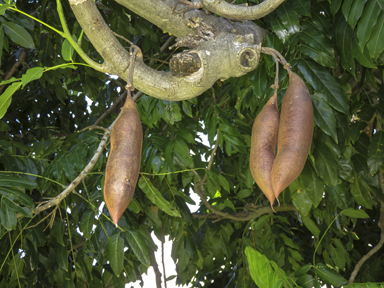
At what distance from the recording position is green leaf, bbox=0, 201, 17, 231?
5.13 feet

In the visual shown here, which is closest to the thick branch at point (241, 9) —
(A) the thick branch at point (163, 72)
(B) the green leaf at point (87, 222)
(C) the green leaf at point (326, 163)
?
(A) the thick branch at point (163, 72)

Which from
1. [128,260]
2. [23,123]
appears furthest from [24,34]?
[23,123]

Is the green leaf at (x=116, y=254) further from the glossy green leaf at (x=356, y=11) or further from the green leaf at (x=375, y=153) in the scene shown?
the glossy green leaf at (x=356, y=11)

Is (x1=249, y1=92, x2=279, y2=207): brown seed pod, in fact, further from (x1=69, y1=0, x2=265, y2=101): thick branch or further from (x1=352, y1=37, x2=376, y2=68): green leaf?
(x1=352, y1=37, x2=376, y2=68): green leaf

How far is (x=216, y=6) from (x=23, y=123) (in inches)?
104

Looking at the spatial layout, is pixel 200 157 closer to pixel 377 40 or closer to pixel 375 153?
pixel 375 153

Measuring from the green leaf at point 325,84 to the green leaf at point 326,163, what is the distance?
204mm

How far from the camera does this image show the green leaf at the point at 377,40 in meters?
1.20

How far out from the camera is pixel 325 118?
120 cm

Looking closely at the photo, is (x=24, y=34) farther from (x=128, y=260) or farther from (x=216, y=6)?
(x=128, y=260)

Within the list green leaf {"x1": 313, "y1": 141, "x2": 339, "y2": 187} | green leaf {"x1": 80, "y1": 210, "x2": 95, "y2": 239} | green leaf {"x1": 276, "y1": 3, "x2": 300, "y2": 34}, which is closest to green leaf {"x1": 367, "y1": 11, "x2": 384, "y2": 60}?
green leaf {"x1": 276, "y1": 3, "x2": 300, "y2": 34}

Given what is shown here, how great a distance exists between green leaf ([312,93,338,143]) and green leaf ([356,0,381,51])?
0.22 meters

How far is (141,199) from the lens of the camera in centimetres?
207

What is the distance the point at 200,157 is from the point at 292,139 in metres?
1.41
